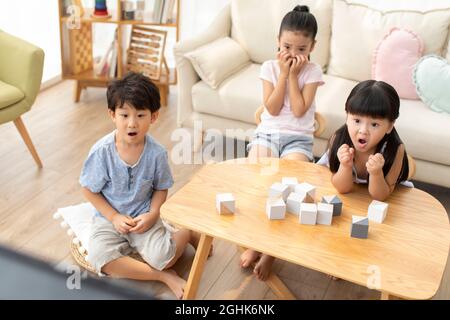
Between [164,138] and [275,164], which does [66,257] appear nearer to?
[275,164]

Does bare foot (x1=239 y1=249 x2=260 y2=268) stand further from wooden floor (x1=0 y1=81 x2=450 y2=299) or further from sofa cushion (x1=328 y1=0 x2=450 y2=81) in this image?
sofa cushion (x1=328 y1=0 x2=450 y2=81)

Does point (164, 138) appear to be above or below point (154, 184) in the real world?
below

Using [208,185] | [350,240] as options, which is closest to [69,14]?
[208,185]

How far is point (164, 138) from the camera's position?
124 inches

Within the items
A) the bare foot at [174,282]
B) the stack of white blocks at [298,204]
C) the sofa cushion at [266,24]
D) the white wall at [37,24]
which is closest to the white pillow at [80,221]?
the bare foot at [174,282]

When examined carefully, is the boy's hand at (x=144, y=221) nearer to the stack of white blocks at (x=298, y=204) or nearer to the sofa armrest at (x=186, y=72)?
the stack of white blocks at (x=298, y=204)

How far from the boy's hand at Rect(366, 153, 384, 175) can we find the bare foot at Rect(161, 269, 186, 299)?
77 cm

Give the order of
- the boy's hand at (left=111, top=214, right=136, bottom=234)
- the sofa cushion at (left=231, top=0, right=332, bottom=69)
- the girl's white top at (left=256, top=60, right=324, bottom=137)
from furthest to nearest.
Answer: the sofa cushion at (left=231, top=0, right=332, bottom=69) → the girl's white top at (left=256, top=60, right=324, bottom=137) → the boy's hand at (left=111, top=214, right=136, bottom=234)

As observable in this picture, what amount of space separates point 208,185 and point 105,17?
6.63ft

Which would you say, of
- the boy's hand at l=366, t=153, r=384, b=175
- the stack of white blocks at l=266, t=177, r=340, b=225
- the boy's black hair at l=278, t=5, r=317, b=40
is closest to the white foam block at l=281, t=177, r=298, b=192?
the stack of white blocks at l=266, t=177, r=340, b=225

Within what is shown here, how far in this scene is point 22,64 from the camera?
2.52m

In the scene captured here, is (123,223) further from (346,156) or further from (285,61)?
(285,61)

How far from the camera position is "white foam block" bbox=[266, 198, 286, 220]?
160 cm
